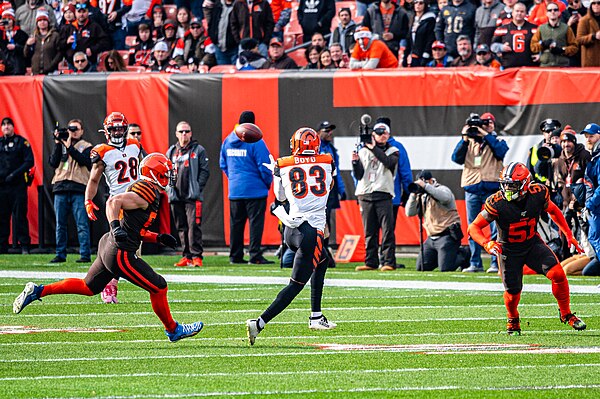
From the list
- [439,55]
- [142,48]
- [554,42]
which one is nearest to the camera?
[554,42]

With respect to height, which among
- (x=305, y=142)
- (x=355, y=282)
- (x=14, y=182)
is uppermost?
(x=305, y=142)

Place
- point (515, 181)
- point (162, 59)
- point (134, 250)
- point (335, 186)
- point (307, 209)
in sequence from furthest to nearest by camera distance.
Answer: point (162, 59)
point (335, 186)
point (307, 209)
point (515, 181)
point (134, 250)

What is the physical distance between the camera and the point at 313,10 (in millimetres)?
20391

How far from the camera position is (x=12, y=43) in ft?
69.1

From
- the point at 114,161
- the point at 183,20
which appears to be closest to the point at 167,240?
the point at 114,161

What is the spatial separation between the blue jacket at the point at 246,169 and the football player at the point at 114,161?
4.72 metres

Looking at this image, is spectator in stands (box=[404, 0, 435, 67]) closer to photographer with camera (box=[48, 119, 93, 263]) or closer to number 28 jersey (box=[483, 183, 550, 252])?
photographer with camera (box=[48, 119, 93, 263])

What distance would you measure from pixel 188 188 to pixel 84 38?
15.7ft

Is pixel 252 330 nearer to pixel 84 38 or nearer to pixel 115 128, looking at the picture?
pixel 115 128

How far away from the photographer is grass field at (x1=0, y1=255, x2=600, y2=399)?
7.00 meters

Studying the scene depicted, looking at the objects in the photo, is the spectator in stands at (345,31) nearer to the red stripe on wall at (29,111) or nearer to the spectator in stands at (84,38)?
the spectator in stands at (84,38)

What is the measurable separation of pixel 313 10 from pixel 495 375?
13698 mm

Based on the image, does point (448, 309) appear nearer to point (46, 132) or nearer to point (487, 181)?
point (487, 181)

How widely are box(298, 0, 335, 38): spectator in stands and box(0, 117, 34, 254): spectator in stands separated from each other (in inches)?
206
